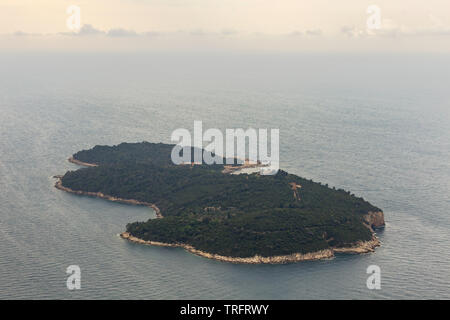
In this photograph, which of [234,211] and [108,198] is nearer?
[234,211]

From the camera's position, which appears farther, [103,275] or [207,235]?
[207,235]

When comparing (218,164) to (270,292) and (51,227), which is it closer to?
(51,227)

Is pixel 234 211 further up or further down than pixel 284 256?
further up

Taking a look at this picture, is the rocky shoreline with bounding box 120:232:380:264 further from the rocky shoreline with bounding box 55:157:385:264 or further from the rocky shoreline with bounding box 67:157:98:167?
the rocky shoreline with bounding box 67:157:98:167

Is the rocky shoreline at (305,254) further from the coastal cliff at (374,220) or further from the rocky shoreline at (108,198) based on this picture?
the rocky shoreline at (108,198)

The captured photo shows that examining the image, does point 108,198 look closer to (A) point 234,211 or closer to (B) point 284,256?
(A) point 234,211

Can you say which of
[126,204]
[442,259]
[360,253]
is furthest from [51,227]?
[442,259]

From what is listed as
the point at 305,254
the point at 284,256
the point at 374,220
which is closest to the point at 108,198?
the point at 284,256

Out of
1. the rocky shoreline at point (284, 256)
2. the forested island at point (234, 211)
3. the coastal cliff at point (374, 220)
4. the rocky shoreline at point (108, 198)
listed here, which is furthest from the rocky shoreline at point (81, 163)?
the coastal cliff at point (374, 220)
